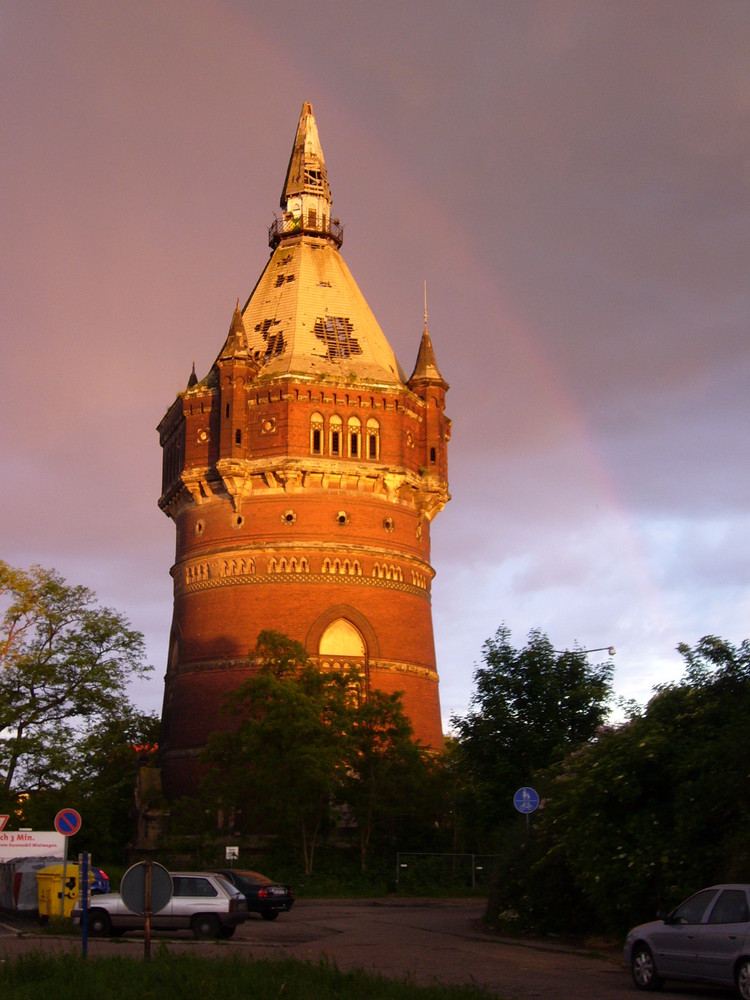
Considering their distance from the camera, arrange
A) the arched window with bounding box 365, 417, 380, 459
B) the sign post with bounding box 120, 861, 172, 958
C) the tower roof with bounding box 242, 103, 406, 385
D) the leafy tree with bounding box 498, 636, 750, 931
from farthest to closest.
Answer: the tower roof with bounding box 242, 103, 406, 385, the arched window with bounding box 365, 417, 380, 459, the leafy tree with bounding box 498, 636, 750, 931, the sign post with bounding box 120, 861, 172, 958

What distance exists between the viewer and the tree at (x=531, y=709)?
34125 mm

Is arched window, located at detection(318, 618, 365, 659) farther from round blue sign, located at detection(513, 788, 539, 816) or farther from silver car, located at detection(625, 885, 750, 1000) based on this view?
silver car, located at detection(625, 885, 750, 1000)

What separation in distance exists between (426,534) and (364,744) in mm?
13165

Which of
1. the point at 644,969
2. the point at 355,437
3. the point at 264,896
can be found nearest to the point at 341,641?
the point at 355,437

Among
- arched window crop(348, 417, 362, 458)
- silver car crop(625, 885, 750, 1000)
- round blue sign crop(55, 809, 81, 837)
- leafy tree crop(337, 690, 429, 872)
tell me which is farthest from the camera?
arched window crop(348, 417, 362, 458)

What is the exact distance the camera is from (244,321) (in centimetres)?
5634

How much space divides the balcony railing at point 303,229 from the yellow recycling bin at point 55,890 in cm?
3658

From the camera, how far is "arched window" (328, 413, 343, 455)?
5203 centimetres

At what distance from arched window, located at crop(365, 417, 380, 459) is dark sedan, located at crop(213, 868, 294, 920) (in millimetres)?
23708

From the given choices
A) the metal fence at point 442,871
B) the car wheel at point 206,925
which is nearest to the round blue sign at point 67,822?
the car wheel at point 206,925

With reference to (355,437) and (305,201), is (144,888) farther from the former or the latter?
(305,201)

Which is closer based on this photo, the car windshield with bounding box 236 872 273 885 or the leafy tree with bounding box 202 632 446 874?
the car windshield with bounding box 236 872 273 885

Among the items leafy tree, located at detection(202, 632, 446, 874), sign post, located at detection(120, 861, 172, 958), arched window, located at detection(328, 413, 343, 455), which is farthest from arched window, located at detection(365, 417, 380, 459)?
sign post, located at detection(120, 861, 172, 958)

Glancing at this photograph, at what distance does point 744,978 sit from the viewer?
15203mm
